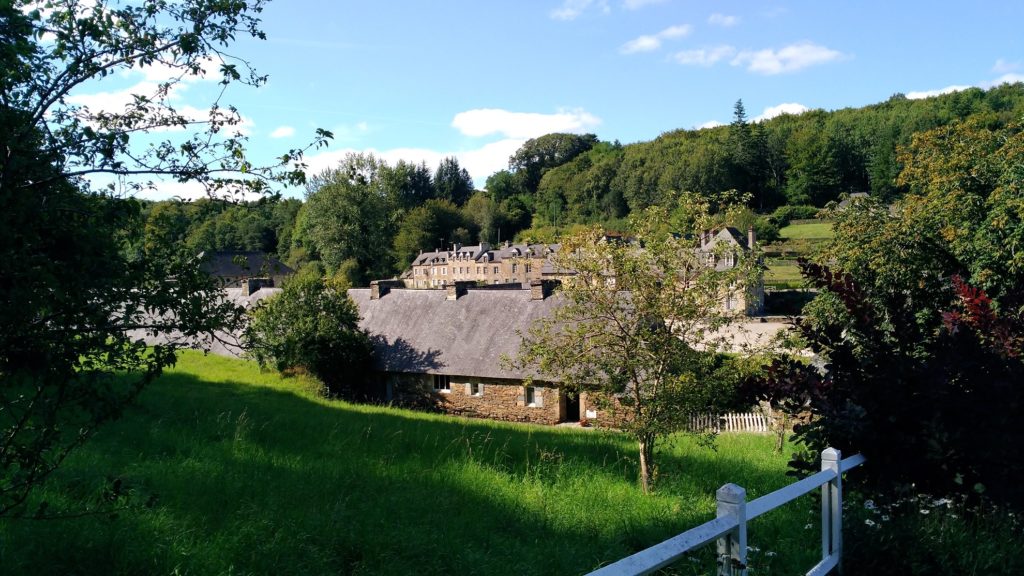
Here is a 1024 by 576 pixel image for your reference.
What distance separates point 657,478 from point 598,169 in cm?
14733

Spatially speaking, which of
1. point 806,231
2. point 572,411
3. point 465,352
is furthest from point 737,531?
point 806,231

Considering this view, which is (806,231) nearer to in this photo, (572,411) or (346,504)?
(572,411)

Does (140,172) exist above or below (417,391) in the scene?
above

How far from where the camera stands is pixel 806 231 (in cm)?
8625

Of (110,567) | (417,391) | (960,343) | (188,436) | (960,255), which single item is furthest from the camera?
(417,391)

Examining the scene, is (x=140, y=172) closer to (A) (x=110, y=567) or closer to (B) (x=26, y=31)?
(B) (x=26, y=31)

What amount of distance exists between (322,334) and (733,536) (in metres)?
26.7

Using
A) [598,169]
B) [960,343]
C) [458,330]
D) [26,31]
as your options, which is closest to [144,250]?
[26,31]

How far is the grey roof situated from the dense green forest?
20.6 m

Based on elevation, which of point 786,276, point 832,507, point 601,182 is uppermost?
point 601,182

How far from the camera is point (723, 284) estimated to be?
387 inches

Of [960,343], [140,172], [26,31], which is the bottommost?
[960,343]

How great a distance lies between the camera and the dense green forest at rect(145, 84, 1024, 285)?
221 feet

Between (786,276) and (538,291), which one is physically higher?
(538,291)
